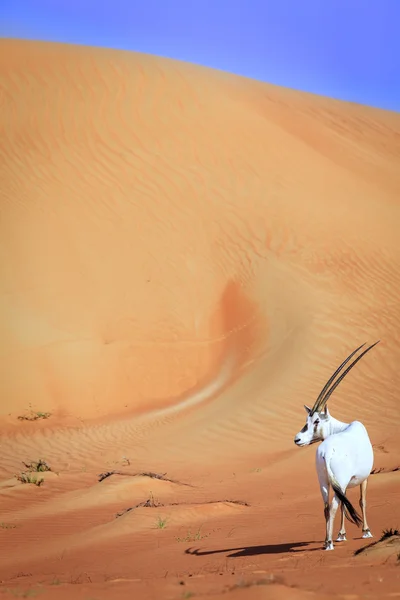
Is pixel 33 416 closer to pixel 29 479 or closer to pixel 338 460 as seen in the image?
pixel 29 479

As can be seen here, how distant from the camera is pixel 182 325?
18094 mm

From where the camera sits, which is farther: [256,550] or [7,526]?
[7,526]

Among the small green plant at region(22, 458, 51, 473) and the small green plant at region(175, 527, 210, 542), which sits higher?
the small green plant at region(22, 458, 51, 473)

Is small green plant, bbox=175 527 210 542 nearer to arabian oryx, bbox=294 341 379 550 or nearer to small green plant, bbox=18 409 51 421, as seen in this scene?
arabian oryx, bbox=294 341 379 550

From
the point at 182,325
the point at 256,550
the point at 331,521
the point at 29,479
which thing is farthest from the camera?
the point at 182,325

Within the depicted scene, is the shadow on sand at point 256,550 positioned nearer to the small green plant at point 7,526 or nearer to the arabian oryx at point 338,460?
the arabian oryx at point 338,460

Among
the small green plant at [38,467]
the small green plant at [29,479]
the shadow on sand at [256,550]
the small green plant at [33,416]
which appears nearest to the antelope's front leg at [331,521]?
the shadow on sand at [256,550]

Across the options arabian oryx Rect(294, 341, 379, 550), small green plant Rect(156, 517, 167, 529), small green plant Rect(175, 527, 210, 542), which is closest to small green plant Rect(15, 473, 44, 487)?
small green plant Rect(156, 517, 167, 529)

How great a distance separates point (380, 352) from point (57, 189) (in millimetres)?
10270

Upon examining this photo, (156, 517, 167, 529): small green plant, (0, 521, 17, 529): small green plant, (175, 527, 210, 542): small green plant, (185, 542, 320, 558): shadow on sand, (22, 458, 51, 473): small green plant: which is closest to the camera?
(185, 542, 320, 558): shadow on sand

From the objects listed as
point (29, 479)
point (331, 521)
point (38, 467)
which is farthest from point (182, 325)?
point (331, 521)

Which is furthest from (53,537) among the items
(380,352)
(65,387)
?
(380,352)

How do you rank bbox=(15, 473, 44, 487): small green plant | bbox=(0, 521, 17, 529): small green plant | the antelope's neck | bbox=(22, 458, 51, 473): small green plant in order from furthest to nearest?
bbox=(22, 458, 51, 473): small green plant → bbox=(15, 473, 44, 487): small green plant → bbox=(0, 521, 17, 529): small green plant → the antelope's neck

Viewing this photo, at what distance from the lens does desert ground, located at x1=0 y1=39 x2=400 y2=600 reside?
6.88m
